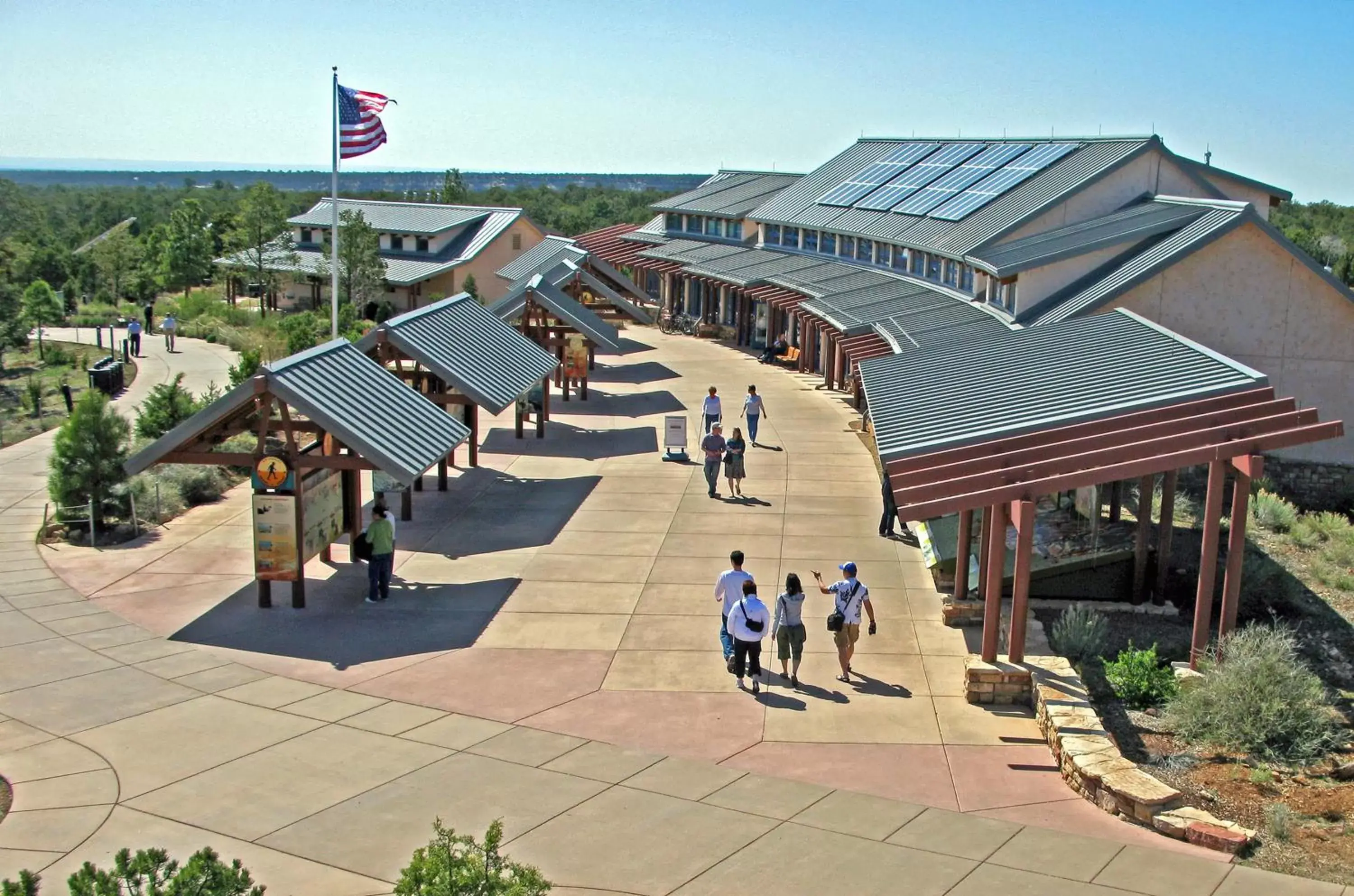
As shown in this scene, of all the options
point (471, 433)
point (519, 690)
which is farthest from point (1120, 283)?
point (519, 690)

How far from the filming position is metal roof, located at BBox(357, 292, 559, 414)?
23.3m

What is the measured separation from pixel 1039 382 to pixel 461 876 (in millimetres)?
14136

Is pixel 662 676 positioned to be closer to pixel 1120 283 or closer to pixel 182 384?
pixel 1120 283

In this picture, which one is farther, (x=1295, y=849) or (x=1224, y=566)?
(x=1224, y=566)

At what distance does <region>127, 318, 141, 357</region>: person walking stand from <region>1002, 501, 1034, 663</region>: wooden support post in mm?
35210

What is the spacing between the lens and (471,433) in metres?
25.1

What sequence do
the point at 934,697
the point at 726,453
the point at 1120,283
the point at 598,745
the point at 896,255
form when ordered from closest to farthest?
1. the point at 598,745
2. the point at 934,697
3. the point at 726,453
4. the point at 1120,283
5. the point at 896,255

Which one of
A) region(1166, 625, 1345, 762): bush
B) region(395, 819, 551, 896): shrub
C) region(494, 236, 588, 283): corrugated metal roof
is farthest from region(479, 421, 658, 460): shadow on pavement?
region(395, 819, 551, 896): shrub

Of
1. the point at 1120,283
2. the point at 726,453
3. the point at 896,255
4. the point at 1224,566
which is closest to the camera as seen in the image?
the point at 1224,566

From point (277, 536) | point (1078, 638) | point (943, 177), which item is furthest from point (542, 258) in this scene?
point (1078, 638)

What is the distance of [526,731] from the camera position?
43.1 feet

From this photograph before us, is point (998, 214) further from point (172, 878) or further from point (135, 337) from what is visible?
point (172, 878)

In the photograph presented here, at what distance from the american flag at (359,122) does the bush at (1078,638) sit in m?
22.7

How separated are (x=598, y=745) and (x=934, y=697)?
373cm
